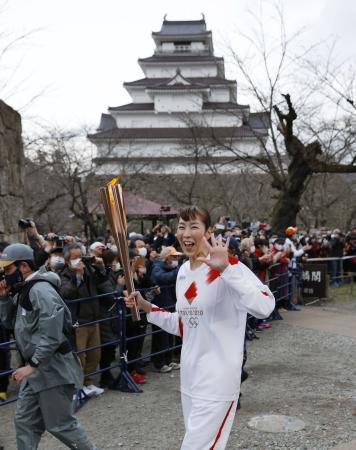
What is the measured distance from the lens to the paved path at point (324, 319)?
894 centimetres

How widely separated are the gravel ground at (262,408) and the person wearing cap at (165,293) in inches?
8.0

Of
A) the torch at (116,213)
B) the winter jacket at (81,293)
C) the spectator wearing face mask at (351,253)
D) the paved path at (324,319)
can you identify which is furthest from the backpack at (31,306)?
the spectator wearing face mask at (351,253)

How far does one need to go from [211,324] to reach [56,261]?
3626mm

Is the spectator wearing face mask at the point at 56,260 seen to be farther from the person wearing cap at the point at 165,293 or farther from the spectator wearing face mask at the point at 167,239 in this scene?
the spectator wearing face mask at the point at 167,239

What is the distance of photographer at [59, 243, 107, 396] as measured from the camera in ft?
18.7

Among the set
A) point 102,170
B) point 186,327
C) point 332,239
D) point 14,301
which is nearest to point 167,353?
point 14,301

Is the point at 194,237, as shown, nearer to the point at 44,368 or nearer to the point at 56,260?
the point at 44,368

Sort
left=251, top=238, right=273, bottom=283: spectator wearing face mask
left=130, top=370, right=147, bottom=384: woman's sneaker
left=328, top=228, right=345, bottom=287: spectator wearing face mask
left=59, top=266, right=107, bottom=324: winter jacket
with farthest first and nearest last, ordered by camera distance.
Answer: left=328, top=228, right=345, bottom=287: spectator wearing face mask, left=251, top=238, right=273, bottom=283: spectator wearing face mask, left=130, top=370, right=147, bottom=384: woman's sneaker, left=59, top=266, right=107, bottom=324: winter jacket

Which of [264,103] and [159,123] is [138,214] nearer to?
[264,103]

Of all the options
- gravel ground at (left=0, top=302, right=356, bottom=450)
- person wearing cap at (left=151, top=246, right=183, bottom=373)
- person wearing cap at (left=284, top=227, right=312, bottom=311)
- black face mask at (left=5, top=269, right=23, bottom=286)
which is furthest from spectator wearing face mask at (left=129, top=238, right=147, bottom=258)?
person wearing cap at (left=284, top=227, right=312, bottom=311)

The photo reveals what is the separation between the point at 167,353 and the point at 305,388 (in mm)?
1859

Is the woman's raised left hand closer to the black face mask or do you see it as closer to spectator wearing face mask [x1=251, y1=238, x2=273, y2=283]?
the black face mask

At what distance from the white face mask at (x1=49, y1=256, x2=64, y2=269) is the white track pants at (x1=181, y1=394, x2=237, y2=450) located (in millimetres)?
3507

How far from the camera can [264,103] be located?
51.0 ft
